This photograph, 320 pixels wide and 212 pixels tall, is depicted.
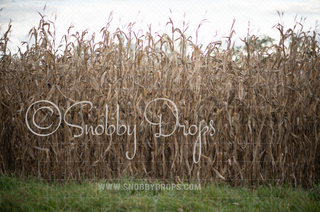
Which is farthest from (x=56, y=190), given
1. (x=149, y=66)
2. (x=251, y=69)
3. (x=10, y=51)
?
(x=251, y=69)

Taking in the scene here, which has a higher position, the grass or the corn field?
the corn field

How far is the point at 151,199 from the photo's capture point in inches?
101

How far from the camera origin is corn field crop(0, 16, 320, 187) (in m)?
3.10

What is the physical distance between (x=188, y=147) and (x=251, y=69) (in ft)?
4.30

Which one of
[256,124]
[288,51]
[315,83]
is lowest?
[256,124]

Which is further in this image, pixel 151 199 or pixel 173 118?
pixel 173 118

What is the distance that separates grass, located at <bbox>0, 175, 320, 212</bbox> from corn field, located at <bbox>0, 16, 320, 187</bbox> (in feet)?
0.85

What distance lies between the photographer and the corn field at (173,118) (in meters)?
3.10

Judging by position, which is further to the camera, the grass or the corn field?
the corn field

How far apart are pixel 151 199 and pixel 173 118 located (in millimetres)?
992

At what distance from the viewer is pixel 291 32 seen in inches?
Answer: 129

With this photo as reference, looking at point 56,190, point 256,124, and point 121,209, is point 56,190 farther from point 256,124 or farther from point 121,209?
point 256,124

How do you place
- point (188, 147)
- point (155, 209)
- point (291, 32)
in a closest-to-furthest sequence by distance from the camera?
1. point (155, 209)
2. point (188, 147)
3. point (291, 32)

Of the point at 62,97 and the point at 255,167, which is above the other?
the point at 62,97
